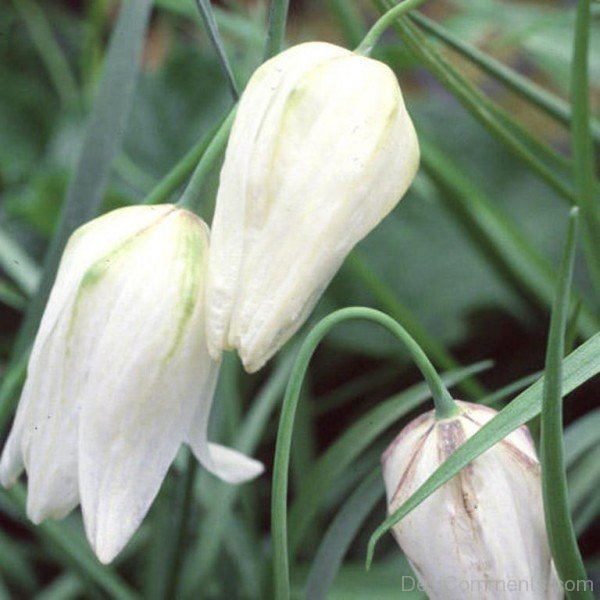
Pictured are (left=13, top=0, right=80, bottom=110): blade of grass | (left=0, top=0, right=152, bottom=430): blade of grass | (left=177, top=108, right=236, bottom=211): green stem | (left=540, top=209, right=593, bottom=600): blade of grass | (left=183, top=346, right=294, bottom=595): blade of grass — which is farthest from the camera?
(left=13, top=0, right=80, bottom=110): blade of grass

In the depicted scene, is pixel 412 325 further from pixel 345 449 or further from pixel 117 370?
pixel 117 370

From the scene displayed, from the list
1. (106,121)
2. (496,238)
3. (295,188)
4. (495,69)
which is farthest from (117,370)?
(496,238)

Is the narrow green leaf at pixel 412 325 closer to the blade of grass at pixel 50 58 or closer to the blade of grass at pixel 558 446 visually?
the blade of grass at pixel 558 446

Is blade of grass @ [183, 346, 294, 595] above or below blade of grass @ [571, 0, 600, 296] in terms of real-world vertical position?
below

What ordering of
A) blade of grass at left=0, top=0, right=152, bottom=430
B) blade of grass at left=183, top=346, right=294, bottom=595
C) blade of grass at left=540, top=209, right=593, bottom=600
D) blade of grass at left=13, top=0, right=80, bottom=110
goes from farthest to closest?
blade of grass at left=13, top=0, right=80, bottom=110 < blade of grass at left=183, top=346, right=294, bottom=595 < blade of grass at left=0, top=0, right=152, bottom=430 < blade of grass at left=540, top=209, right=593, bottom=600

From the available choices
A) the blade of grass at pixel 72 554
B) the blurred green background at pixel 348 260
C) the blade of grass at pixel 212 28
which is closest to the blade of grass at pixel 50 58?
the blurred green background at pixel 348 260

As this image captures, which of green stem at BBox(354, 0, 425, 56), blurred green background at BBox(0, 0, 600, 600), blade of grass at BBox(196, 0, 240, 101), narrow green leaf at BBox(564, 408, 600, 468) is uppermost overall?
green stem at BBox(354, 0, 425, 56)

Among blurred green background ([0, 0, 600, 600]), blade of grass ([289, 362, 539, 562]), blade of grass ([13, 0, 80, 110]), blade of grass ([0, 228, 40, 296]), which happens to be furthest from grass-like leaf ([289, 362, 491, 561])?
blade of grass ([13, 0, 80, 110])

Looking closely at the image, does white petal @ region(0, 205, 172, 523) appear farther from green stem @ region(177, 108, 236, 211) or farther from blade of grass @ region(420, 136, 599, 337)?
blade of grass @ region(420, 136, 599, 337)
